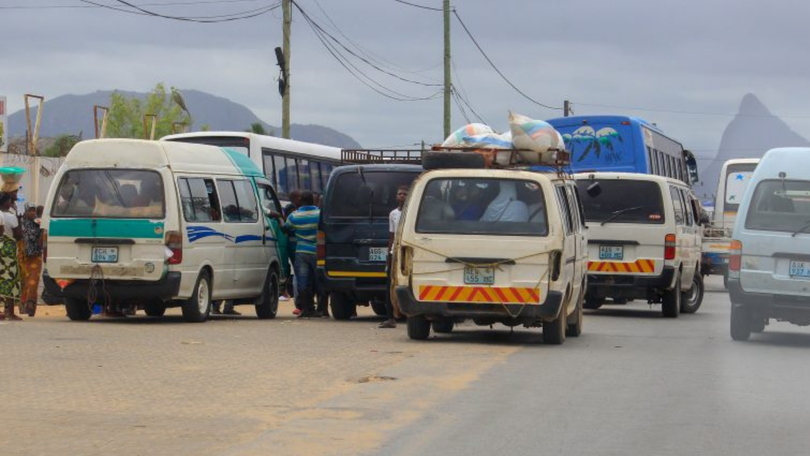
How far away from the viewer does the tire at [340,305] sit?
65.4ft

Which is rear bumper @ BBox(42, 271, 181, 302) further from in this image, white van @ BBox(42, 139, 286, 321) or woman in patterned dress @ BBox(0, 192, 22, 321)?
woman in patterned dress @ BBox(0, 192, 22, 321)

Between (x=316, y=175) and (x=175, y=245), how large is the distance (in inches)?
652

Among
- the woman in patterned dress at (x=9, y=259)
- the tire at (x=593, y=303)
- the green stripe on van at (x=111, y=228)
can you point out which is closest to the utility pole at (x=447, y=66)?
the tire at (x=593, y=303)

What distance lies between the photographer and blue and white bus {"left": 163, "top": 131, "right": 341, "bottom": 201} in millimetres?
29859

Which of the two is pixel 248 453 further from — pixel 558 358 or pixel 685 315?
pixel 685 315

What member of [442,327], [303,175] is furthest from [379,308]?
[303,175]

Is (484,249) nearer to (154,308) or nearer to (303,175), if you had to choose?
(154,308)

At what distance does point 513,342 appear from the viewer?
53.4 feet

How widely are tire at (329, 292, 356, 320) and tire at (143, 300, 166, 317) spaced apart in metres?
2.35

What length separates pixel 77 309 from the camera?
18.8 meters

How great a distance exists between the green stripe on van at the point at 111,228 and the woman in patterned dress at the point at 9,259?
1.03 metres

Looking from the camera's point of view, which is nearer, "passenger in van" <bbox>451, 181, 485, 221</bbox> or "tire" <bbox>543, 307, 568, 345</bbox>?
"passenger in van" <bbox>451, 181, 485, 221</bbox>

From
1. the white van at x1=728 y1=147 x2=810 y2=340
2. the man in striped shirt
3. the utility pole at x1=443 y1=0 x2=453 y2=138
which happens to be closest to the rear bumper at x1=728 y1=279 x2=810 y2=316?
the white van at x1=728 y1=147 x2=810 y2=340

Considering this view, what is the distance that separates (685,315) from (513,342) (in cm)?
805
